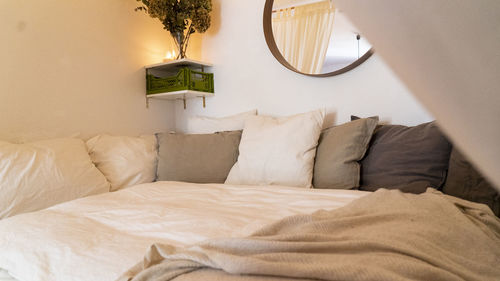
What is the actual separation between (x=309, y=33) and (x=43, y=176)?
2027 mm

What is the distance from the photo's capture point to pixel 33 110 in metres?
1.84

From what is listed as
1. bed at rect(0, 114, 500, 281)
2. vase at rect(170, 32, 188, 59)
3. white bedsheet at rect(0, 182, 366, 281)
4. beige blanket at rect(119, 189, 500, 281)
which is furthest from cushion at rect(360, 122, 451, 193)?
vase at rect(170, 32, 188, 59)

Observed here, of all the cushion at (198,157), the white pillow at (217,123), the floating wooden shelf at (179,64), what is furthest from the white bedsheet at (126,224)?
the floating wooden shelf at (179,64)

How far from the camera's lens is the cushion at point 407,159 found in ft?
4.55

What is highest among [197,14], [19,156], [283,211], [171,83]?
[197,14]

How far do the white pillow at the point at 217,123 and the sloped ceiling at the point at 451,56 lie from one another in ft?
6.72

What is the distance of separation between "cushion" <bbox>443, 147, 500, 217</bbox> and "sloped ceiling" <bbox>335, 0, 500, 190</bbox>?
128 centimetres

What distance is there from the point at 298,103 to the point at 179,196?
42.3 inches

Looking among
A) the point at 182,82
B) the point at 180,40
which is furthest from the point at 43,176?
the point at 180,40

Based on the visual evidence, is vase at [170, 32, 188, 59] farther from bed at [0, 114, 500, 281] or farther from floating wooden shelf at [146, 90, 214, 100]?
bed at [0, 114, 500, 281]

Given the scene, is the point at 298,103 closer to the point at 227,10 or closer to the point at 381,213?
the point at 227,10

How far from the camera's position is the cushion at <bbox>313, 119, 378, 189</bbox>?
158 cm

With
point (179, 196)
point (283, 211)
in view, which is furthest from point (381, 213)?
point (179, 196)

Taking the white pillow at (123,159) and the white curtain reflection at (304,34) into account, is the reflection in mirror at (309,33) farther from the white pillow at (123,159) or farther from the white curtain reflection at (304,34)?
the white pillow at (123,159)
